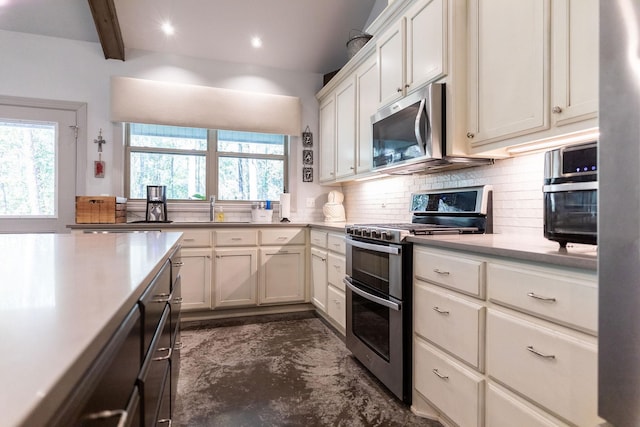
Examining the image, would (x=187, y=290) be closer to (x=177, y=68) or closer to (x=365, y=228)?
(x=365, y=228)

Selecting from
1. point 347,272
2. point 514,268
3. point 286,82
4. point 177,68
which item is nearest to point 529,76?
point 514,268

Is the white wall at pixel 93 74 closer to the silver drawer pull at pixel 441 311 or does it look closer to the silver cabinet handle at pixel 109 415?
the silver drawer pull at pixel 441 311

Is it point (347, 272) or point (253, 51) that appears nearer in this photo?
point (347, 272)

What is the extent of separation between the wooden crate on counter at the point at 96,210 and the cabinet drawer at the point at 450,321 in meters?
2.70

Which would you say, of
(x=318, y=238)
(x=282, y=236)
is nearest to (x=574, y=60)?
(x=318, y=238)

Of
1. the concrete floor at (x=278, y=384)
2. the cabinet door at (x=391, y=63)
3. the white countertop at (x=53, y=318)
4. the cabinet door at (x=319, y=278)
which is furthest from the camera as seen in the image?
the cabinet door at (x=319, y=278)

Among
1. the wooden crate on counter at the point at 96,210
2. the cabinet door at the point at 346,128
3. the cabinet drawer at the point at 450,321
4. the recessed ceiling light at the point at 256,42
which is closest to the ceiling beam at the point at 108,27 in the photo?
the recessed ceiling light at the point at 256,42

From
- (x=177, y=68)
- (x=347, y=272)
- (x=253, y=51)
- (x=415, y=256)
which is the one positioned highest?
(x=253, y=51)

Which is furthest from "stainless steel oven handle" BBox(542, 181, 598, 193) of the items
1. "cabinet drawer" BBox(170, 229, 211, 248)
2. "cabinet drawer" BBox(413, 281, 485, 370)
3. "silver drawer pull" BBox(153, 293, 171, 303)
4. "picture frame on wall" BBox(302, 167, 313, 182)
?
"picture frame on wall" BBox(302, 167, 313, 182)

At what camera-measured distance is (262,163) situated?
4074 mm

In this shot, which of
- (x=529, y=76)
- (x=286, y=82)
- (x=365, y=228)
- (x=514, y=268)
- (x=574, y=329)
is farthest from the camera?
(x=286, y=82)

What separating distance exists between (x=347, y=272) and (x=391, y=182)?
3.44 feet

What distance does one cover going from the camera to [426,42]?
6.88 ft

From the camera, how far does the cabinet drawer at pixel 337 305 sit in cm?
268
